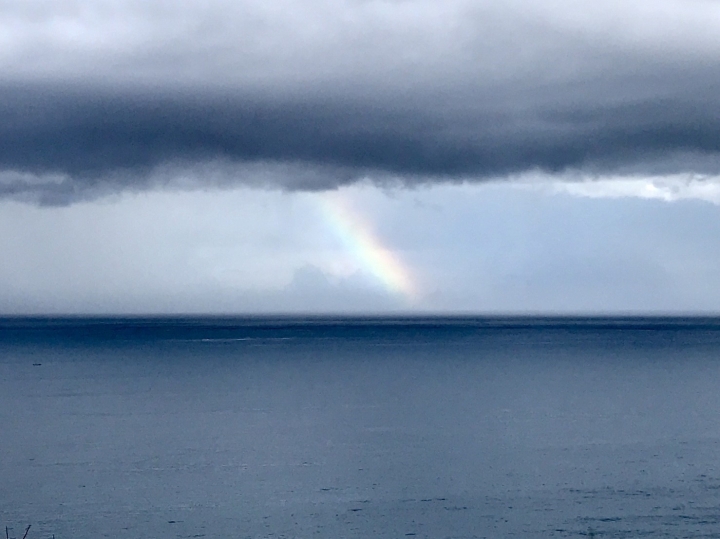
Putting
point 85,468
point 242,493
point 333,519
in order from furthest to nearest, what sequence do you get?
point 85,468 < point 242,493 < point 333,519

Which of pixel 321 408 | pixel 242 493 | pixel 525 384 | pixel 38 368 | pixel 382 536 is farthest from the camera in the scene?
pixel 38 368

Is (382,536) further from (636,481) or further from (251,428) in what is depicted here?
(251,428)

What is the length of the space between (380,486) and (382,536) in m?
13.5

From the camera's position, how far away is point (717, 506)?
208 feet

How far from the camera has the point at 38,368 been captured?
19200 cm

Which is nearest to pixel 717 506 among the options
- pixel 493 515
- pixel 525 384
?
pixel 493 515

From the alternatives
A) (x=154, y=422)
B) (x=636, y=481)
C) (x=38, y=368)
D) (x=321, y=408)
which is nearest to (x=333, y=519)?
(x=636, y=481)

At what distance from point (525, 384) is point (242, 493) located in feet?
316

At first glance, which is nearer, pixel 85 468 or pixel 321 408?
pixel 85 468

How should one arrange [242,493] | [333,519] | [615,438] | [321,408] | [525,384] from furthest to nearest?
[525,384] < [321,408] < [615,438] < [242,493] < [333,519]

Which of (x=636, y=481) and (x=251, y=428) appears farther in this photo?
(x=251, y=428)

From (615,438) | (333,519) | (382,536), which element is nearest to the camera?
(382,536)

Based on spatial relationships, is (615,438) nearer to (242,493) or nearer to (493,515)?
(493,515)

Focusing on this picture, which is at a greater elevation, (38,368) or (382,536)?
(382,536)
